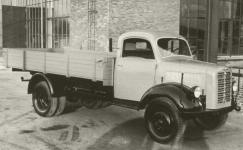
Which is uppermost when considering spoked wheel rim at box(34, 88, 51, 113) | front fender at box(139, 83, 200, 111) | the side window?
the side window

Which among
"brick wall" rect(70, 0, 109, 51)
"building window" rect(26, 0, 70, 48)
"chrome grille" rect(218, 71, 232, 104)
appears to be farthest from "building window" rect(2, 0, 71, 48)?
"chrome grille" rect(218, 71, 232, 104)

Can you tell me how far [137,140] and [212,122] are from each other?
1.83 metres

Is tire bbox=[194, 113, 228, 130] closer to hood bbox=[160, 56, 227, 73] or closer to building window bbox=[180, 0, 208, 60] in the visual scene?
hood bbox=[160, 56, 227, 73]

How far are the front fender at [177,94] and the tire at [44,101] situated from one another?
2.77 m

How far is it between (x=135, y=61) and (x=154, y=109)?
1101 mm

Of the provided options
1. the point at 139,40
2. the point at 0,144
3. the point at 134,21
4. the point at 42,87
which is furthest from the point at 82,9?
the point at 0,144

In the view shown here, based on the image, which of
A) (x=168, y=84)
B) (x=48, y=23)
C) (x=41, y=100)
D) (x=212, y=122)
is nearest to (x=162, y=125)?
(x=168, y=84)

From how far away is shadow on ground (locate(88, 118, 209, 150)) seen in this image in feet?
20.8

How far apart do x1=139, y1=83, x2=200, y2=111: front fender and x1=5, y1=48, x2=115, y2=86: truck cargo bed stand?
3.78 feet

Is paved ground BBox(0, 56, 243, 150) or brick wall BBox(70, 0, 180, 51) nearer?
paved ground BBox(0, 56, 243, 150)

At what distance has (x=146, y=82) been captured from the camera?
7.08 m

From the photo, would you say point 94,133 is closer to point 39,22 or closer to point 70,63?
point 70,63

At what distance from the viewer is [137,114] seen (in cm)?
923

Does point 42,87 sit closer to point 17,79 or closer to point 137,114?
point 137,114
